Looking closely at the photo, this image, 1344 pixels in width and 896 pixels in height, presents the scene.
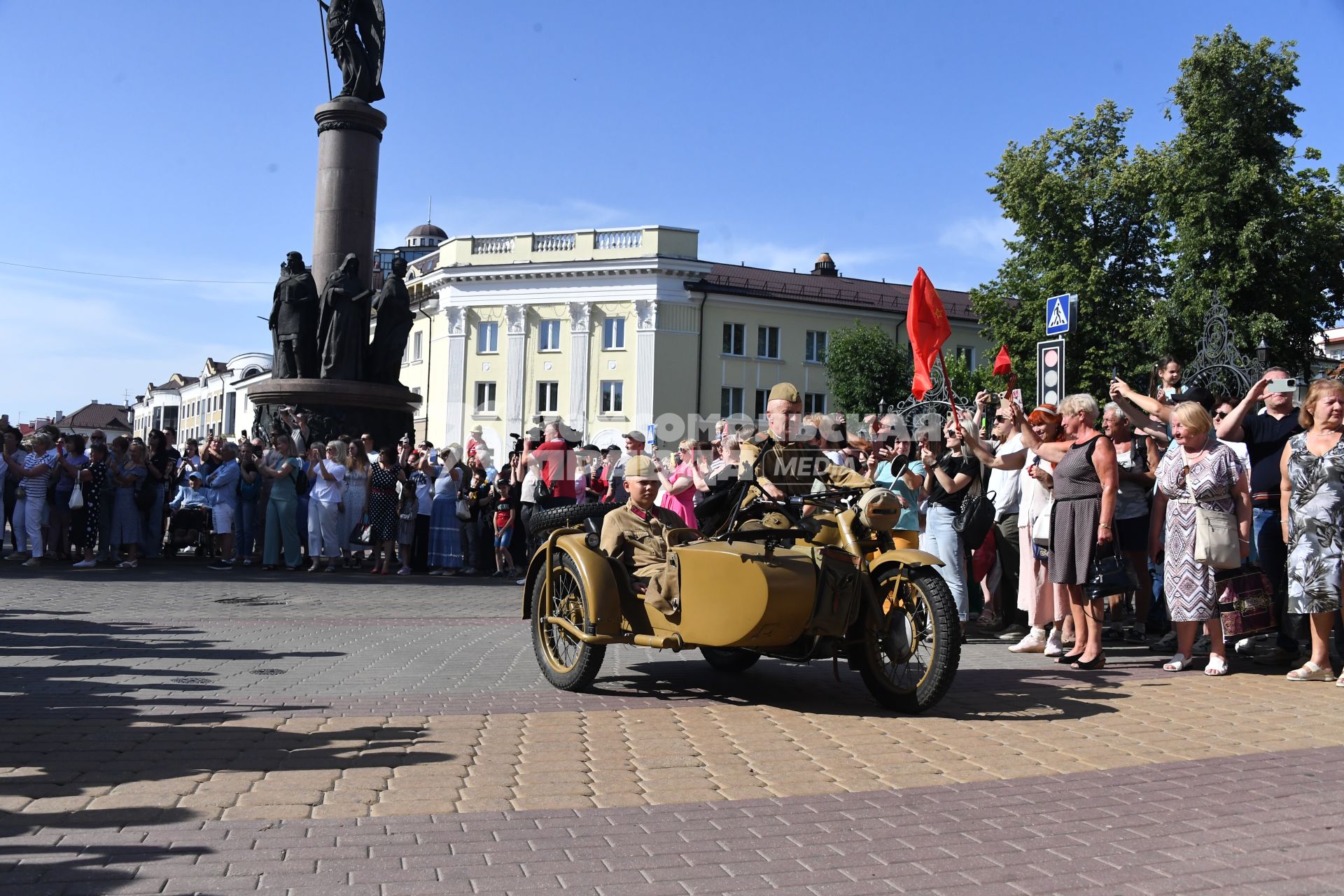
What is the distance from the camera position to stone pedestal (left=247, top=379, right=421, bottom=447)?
63.5 ft

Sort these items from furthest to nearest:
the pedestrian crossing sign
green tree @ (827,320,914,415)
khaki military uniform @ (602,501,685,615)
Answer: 1. green tree @ (827,320,914,415)
2. the pedestrian crossing sign
3. khaki military uniform @ (602,501,685,615)

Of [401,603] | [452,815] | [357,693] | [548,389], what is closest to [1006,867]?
[452,815]

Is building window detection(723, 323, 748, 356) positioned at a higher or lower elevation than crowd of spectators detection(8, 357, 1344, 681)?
higher

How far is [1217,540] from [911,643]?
8.94 ft

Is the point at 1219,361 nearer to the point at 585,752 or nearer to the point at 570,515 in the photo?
the point at 570,515

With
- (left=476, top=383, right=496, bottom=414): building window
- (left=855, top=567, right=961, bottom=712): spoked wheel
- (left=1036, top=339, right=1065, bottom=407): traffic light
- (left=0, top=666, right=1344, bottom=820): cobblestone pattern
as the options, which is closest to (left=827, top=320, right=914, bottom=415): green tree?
(left=476, top=383, right=496, bottom=414): building window

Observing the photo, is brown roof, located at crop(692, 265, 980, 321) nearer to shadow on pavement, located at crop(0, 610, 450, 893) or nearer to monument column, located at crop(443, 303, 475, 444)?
monument column, located at crop(443, 303, 475, 444)

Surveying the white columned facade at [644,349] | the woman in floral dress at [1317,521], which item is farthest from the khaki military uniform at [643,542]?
the white columned facade at [644,349]

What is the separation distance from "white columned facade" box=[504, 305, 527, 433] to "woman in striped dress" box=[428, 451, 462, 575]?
44084 millimetres

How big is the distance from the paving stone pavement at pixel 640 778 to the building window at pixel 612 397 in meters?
51.1

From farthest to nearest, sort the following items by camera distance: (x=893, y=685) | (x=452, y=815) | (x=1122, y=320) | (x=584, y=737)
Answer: (x=1122, y=320) → (x=893, y=685) → (x=584, y=737) → (x=452, y=815)

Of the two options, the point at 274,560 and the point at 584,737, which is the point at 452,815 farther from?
the point at 274,560

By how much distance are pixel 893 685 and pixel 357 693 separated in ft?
10.2

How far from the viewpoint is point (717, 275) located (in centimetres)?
6197
